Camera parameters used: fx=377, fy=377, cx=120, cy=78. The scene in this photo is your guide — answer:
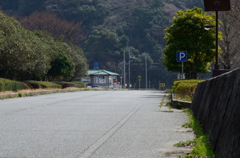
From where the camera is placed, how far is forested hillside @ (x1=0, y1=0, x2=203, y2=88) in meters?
109

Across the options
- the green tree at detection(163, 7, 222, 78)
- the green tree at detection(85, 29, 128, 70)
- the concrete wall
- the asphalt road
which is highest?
the green tree at detection(85, 29, 128, 70)

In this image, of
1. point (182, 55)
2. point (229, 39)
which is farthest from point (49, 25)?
point (182, 55)

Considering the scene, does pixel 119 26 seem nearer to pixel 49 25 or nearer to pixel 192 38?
pixel 49 25

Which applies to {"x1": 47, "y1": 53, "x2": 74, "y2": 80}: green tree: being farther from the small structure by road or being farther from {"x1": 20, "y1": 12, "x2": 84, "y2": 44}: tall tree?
the small structure by road

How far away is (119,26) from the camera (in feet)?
387

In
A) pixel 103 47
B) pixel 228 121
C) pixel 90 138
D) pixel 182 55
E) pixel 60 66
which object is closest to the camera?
pixel 228 121

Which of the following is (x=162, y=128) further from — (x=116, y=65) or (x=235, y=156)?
(x=116, y=65)

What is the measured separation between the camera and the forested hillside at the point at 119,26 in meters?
109

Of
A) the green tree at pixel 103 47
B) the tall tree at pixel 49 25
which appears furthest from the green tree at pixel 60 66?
the green tree at pixel 103 47

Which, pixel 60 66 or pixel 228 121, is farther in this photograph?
pixel 60 66

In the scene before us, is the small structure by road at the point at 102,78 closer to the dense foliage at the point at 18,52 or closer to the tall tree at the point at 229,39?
the dense foliage at the point at 18,52

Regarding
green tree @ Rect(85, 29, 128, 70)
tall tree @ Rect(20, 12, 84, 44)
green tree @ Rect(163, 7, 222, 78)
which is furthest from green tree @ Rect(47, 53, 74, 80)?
green tree @ Rect(85, 29, 128, 70)

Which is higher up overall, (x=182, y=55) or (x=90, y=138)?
(x=182, y=55)

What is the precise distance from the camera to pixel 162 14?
4685 inches
